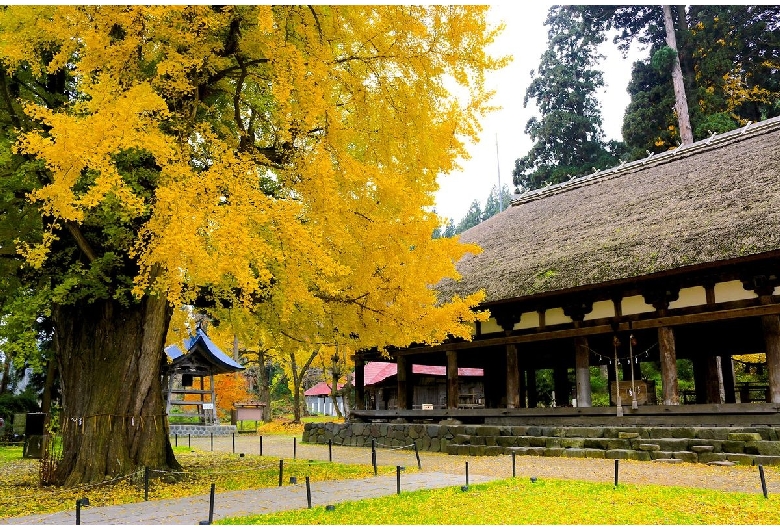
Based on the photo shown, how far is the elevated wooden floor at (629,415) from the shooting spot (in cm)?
1132

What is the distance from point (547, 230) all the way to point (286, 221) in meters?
11.9

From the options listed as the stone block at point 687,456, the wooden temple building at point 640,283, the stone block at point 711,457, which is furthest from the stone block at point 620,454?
the wooden temple building at point 640,283

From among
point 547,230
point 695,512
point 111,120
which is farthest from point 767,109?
point 111,120

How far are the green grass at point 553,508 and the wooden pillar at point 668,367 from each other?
188 inches

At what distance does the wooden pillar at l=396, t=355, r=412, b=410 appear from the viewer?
18.0 m

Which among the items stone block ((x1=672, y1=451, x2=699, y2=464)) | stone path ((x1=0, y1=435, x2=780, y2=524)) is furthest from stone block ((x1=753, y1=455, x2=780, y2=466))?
stone block ((x1=672, y1=451, x2=699, y2=464))

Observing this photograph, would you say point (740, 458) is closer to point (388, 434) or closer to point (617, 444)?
point (617, 444)

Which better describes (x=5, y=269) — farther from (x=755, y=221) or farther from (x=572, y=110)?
(x=572, y=110)

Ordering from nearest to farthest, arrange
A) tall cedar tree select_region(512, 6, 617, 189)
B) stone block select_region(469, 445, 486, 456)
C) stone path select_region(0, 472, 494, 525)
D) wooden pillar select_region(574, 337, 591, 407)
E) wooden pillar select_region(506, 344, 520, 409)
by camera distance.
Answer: stone path select_region(0, 472, 494, 525) → stone block select_region(469, 445, 486, 456) → wooden pillar select_region(574, 337, 591, 407) → wooden pillar select_region(506, 344, 520, 409) → tall cedar tree select_region(512, 6, 617, 189)

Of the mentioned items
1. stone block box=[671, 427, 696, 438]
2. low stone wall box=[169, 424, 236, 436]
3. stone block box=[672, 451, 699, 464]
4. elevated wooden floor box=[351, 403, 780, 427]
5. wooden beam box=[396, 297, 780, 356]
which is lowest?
low stone wall box=[169, 424, 236, 436]

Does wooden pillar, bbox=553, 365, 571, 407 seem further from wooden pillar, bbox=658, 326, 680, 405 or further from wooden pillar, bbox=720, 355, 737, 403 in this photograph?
wooden pillar, bbox=658, 326, 680, 405

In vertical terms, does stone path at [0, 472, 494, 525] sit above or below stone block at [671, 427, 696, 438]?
below

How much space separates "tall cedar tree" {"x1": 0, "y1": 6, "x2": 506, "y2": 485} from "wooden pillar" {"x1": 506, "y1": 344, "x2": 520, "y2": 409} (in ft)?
14.1

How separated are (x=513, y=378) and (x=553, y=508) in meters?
8.69
